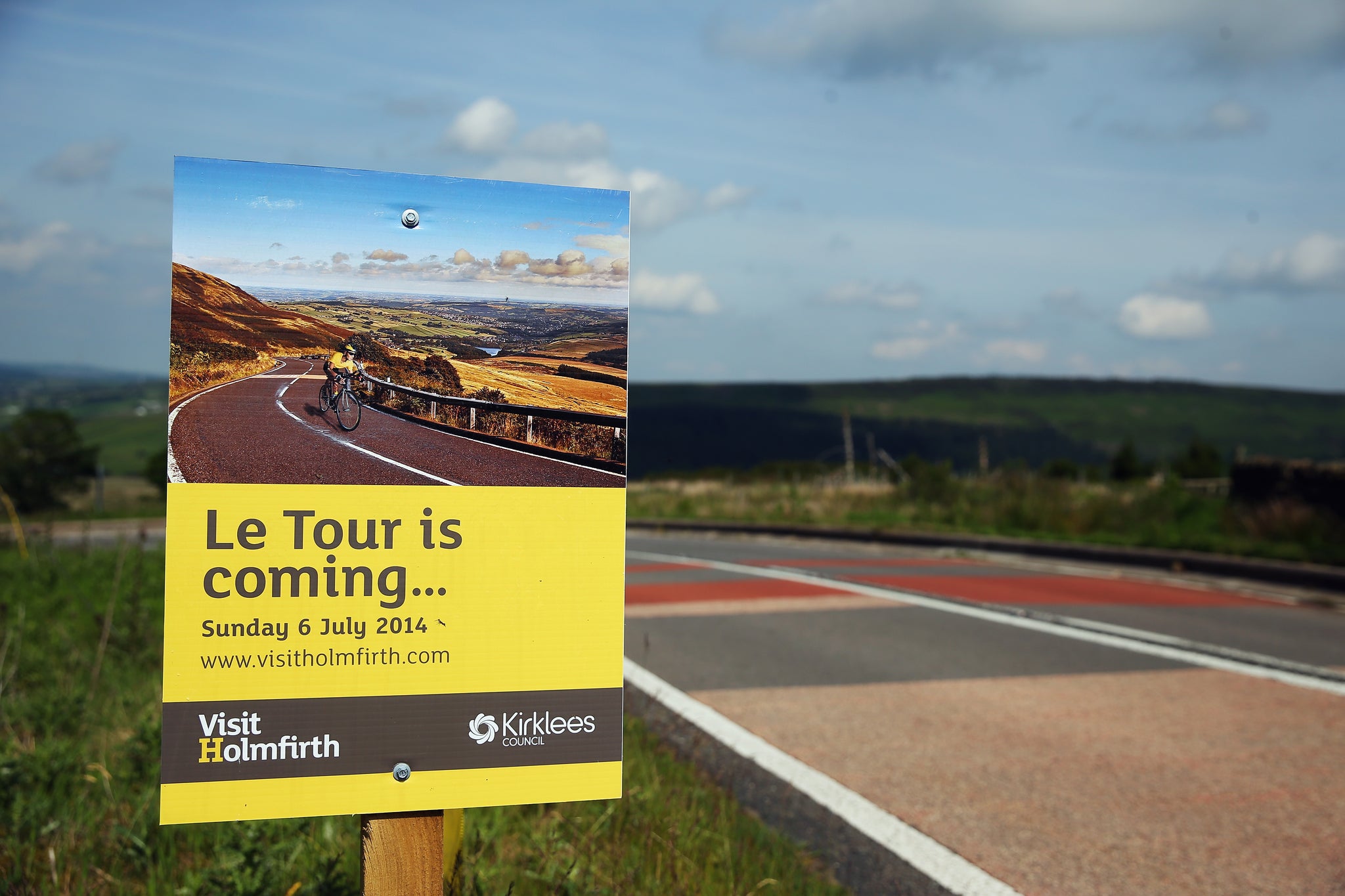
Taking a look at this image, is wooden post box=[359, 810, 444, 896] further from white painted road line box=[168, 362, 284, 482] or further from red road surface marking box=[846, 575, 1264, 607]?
red road surface marking box=[846, 575, 1264, 607]

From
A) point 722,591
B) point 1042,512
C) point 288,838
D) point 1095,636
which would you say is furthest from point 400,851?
point 1042,512

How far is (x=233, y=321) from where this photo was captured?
102 inches

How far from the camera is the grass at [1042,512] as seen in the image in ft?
51.0

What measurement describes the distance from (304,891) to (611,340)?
1939mm

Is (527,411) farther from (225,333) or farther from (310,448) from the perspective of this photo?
(225,333)

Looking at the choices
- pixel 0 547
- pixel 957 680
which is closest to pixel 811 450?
pixel 0 547

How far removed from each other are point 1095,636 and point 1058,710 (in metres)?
2.77

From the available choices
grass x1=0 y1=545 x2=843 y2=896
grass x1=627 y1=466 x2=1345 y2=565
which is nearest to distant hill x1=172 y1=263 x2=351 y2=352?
grass x1=0 y1=545 x2=843 y2=896

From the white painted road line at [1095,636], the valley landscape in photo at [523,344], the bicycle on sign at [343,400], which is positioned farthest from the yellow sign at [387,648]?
the white painted road line at [1095,636]

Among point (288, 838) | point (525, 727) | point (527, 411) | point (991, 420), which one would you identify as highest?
point (991, 420)

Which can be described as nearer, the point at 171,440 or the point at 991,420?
the point at 171,440

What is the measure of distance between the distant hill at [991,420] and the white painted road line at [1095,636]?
70.6m

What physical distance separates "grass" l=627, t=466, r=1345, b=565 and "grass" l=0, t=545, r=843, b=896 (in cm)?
1197

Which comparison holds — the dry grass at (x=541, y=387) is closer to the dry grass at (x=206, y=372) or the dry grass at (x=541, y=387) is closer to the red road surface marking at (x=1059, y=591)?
the dry grass at (x=206, y=372)
